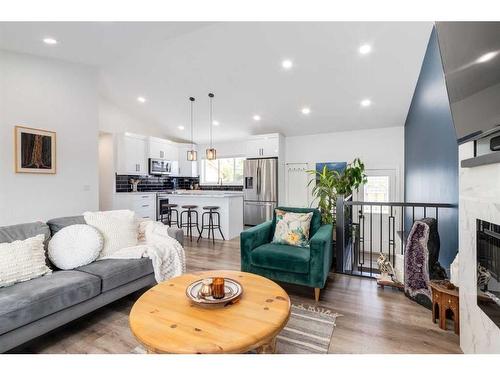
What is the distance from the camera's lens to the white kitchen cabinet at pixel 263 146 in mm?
5965

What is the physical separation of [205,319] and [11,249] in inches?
65.5

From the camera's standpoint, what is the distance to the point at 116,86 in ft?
16.6

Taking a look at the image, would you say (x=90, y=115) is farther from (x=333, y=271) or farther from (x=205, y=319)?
(x=333, y=271)

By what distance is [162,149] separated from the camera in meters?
6.77

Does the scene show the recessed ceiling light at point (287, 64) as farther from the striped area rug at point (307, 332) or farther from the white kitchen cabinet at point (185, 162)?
the white kitchen cabinet at point (185, 162)

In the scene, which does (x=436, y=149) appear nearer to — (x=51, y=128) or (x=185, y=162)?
(x=51, y=128)

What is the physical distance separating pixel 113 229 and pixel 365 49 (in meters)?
3.86

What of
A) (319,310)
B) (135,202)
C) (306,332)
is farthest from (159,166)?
(306,332)

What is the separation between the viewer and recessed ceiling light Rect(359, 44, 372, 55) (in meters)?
3.14

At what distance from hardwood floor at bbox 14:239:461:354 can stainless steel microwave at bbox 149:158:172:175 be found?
4.62 metres

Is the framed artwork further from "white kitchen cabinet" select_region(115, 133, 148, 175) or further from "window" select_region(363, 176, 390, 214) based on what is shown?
"window" select_region(363, 176, 390, 214)

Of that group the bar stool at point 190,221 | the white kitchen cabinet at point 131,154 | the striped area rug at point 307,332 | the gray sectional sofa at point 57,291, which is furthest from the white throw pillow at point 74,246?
the white kitchen cabinet at point 131,154

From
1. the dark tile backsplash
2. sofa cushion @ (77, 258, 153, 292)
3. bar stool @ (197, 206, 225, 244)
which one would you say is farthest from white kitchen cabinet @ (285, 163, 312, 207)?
A: sofa cushion @ (77, 258, 153, 292)

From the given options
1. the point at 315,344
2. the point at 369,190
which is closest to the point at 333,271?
the point at 315,344
